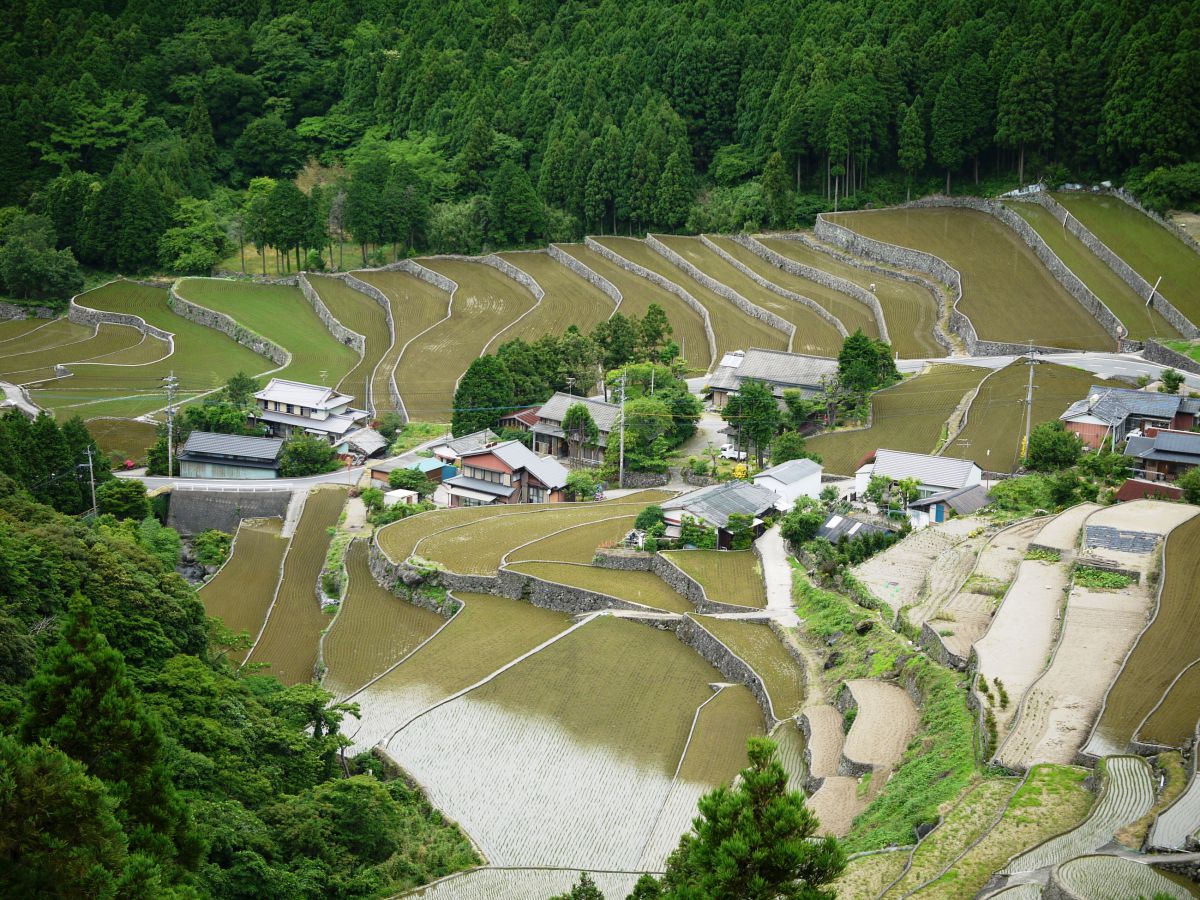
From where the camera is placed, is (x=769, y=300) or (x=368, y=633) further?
(x=769, y=300)

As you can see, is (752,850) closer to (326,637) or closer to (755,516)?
(326,637)

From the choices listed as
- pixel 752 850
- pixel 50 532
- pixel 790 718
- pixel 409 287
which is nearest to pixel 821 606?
pixel 790 718

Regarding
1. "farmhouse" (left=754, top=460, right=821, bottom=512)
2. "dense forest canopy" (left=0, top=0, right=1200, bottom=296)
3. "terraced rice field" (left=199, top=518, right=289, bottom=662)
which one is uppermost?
"dense forest canopy" (left=0, top=0, right=1200, bottom=296)

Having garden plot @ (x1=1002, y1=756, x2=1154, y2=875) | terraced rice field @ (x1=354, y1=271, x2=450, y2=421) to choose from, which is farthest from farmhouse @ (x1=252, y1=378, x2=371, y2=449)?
garden plot @ (x1=1002, y1=756, x2=1154, y2=875)

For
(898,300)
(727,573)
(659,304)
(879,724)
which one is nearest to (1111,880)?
(879,724)

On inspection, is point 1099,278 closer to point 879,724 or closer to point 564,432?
point 564,432

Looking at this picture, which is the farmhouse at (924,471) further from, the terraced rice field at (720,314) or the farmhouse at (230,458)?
the farmhouse at (230,458)

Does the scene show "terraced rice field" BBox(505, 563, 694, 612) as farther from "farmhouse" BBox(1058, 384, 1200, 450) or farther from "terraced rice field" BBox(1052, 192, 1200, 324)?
"terraced rice field" BBox(1052, 192, 1200, 324)
